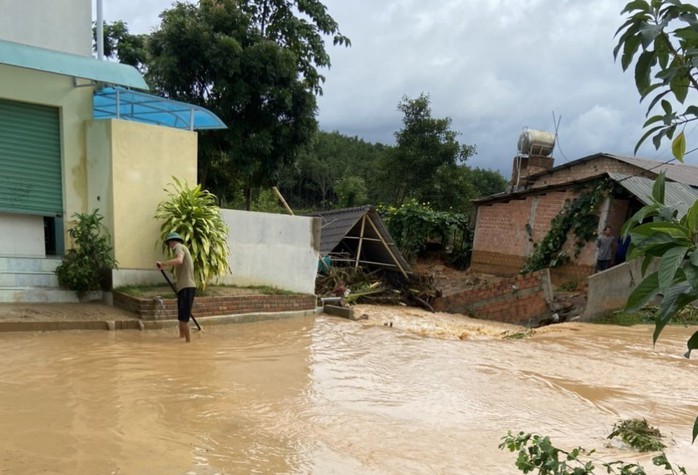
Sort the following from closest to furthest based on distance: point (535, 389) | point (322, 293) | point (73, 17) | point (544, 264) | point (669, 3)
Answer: point (669, 3) < point (535, 389) < point (73, 17) < point (322, 293) < point (544, 264)

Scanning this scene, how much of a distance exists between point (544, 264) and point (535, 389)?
9918 mm

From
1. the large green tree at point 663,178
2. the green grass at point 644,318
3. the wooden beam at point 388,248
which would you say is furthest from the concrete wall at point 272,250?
the large green tree at point 663,178

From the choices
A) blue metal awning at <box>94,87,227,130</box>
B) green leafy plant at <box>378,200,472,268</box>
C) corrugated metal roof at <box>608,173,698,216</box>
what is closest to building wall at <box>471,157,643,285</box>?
corrugated metal roof at <box>608,173,698,216</box>

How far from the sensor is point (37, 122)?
28.5 feet

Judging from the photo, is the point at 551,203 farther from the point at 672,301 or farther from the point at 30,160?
the point at 672,301

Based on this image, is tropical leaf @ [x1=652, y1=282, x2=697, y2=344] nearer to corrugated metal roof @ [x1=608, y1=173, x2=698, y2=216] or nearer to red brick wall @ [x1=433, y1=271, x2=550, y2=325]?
red brick wall @ [x1=433, y1=271, x2=550, y2=325]

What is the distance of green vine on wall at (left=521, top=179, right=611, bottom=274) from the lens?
48.3 feet

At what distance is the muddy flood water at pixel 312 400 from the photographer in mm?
4160

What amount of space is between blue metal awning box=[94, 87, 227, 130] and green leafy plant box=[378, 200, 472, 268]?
37.9 ft

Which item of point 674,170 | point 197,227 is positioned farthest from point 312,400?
point 674,170

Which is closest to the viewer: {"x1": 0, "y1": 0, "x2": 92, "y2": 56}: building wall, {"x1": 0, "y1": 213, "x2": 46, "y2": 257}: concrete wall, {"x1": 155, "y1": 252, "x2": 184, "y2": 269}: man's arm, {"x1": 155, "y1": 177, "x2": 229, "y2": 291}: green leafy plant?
{"x1": 155, "y1": 252, "x2": 184, "y2": 269}: man's arm

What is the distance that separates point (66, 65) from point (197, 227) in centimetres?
305

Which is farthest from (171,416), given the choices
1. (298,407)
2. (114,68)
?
(114,68)

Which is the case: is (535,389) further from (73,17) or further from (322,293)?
(73,17)
